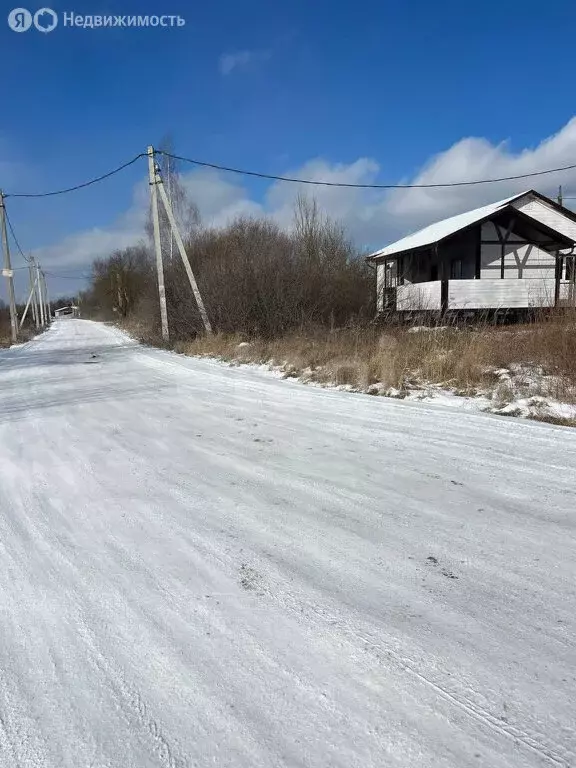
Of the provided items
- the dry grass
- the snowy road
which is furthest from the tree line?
the snowy road

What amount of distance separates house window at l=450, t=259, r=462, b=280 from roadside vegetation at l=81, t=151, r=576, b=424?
479 cm

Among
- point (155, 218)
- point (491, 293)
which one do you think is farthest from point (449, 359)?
point (155, 218)

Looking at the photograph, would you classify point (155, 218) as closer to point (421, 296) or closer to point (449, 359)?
point (421, 296)

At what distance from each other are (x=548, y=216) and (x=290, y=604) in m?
31.0

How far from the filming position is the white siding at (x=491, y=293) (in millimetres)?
19031

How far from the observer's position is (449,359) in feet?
26.9

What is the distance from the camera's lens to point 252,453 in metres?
4.73

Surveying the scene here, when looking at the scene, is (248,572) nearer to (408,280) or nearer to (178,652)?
(178,652)

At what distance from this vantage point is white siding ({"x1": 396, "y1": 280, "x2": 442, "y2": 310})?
61.4 feet

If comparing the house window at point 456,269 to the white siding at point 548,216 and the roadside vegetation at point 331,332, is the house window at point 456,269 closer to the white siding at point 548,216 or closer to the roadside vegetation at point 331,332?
the roadside vegetation at point 331,332

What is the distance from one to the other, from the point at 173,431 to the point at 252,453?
1337 millimetres

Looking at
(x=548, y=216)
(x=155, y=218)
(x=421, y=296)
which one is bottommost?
(x=421, y=296)

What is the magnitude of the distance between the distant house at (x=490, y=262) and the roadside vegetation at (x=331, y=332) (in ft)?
6.98

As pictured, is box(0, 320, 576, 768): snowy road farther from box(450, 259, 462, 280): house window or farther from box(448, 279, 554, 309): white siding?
box(450, 259, 462, 280): house window
